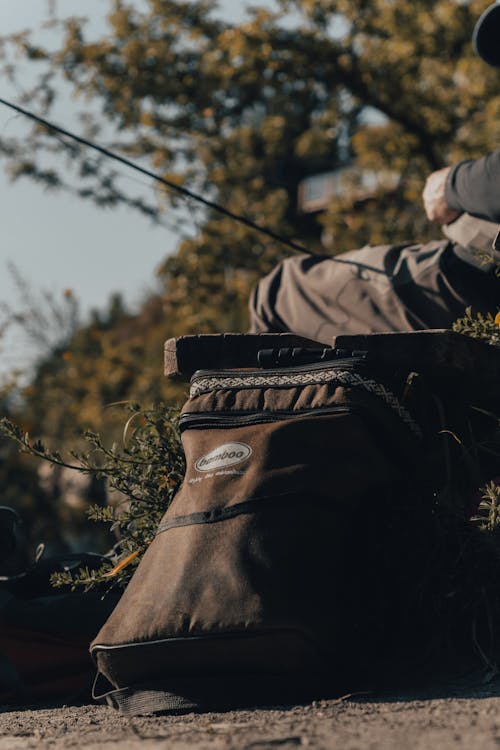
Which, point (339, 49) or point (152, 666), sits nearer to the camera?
point (152, 666)

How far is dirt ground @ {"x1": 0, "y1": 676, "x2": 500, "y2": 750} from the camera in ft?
4.99

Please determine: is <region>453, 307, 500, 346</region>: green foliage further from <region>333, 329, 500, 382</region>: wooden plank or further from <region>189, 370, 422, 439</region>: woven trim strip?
<region>189, 370, 422, 439</region>: woven trim strip

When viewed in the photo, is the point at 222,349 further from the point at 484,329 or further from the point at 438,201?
the point at 438,201

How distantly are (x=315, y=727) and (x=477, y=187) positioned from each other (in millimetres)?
1894

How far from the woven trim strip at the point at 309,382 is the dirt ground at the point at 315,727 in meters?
0.60

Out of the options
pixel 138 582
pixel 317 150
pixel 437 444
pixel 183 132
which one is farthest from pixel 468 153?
pixel 138 582

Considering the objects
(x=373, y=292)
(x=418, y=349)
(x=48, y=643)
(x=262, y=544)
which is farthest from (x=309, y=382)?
(x=373, y=292)

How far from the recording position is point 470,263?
3184 millimetres

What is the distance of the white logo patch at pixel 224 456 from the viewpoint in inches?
84.7

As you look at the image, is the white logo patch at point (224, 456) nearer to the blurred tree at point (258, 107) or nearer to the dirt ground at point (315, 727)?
the dirt ground at point (315, 727)

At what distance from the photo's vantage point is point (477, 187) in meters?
3.07

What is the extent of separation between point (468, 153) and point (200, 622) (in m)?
6.91

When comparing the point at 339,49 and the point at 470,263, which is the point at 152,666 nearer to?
the point at 470,263

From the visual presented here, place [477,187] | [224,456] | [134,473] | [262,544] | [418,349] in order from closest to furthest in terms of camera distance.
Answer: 1. [262,544]
2. [224,456]
3. [418,349]
4. [134,473]
5. [477,187]
